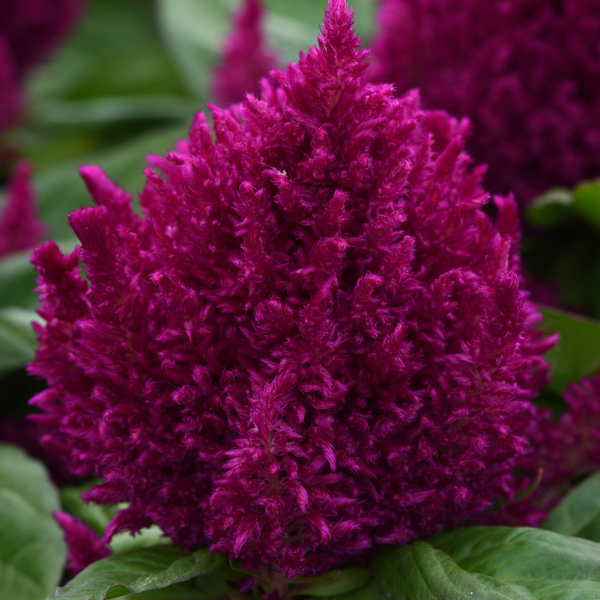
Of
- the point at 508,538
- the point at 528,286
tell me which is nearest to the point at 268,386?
the point at 508,538

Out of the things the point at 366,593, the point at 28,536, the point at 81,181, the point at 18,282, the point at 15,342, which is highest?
the point at 81,181

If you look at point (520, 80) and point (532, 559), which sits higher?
point (520, 80)

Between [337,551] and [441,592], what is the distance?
0.28 feet

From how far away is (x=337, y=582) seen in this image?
579 mm

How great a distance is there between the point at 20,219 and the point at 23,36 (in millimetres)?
692

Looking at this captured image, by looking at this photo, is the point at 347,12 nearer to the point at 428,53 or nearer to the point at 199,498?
the point at 199,498

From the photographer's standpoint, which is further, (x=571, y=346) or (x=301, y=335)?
(x=571, y=346)

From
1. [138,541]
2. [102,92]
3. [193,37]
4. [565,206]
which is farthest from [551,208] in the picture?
[102,92]

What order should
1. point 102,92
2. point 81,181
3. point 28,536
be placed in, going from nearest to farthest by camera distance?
point 28,536
point 81,181
point 102,92

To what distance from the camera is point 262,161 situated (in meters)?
0.52

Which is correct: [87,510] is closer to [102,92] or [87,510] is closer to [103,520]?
[103,520]

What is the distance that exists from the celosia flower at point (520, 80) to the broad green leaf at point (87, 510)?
0.61 metres

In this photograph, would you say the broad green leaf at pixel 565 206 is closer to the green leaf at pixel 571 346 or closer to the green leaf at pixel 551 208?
the green leaf at pixel 551 208

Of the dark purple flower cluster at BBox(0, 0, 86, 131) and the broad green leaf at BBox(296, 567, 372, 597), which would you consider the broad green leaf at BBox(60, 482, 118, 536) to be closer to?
the broad green leaf at BBox(296, 567, 372, 597)
